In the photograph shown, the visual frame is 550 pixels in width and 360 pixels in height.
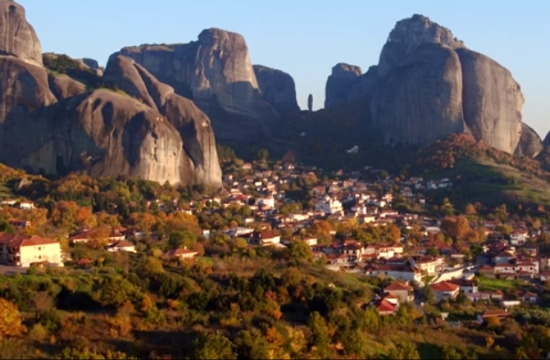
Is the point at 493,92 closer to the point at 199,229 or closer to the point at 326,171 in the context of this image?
the point at 326,171

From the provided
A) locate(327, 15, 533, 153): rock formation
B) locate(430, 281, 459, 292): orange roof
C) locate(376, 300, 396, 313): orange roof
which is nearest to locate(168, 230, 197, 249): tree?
locate(430, 281, 459, 292): orange roof

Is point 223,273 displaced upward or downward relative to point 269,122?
downward

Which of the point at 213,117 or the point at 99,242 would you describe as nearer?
the point at 99,242

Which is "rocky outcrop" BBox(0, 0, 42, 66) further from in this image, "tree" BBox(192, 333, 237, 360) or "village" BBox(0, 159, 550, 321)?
"tree" BBox(192, 333, 237, 360)

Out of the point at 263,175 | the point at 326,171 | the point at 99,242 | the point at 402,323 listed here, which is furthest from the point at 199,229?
the point at 326,171

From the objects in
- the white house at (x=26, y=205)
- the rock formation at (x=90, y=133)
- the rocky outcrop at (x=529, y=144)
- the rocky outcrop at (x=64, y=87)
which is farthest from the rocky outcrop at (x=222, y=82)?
the white house at (x=26, y=205)

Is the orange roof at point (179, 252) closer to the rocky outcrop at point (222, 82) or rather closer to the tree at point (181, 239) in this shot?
the tree at point (181, 239)

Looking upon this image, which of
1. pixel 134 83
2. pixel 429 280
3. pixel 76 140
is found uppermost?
pixel 134 83
